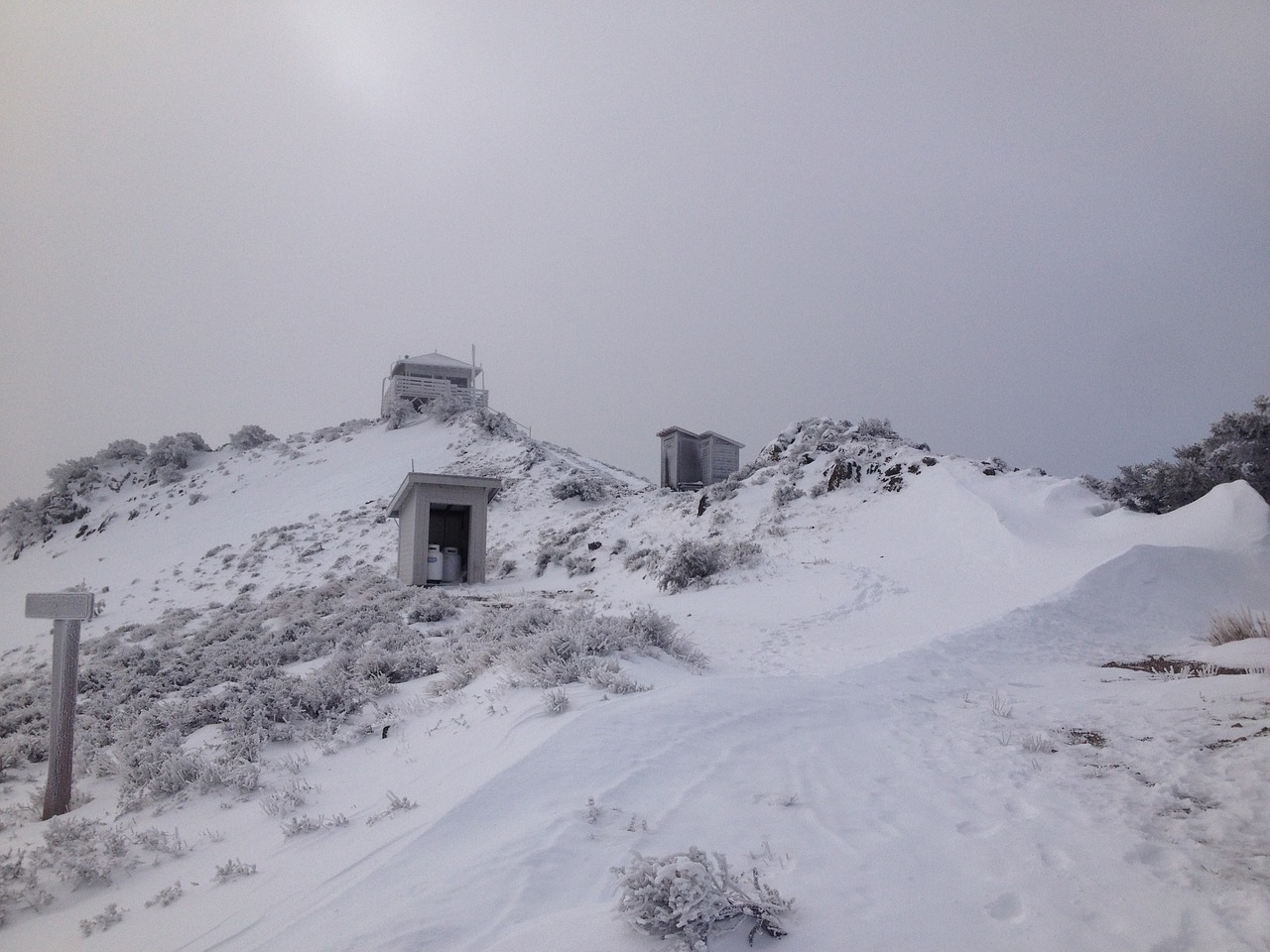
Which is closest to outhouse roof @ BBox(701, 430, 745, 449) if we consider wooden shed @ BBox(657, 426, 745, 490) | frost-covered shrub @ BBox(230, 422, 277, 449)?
wooden shed @ BBox(657, 426, 745, 490)

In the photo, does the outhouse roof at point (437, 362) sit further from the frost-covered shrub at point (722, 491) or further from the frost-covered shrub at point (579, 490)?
the frost-covered shrub at point (722, 491)

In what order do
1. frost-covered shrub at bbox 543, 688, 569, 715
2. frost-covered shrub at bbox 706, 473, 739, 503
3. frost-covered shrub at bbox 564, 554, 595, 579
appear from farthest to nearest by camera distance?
frost-covered shrub at bbox 706, 473, 739, 503, frost-covered shrub at bbox 564, 554, 595, 579, frost-covered shrub at bbox 543, 688, 569, 715

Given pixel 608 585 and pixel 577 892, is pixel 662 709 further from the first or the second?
pixel 608 585

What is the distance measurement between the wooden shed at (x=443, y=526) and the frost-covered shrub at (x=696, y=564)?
6746 mm

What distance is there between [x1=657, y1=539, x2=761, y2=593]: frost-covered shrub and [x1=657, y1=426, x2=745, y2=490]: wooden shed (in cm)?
1519

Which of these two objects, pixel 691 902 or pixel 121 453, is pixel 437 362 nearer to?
pixel 121 453

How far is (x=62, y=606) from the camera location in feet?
20.2

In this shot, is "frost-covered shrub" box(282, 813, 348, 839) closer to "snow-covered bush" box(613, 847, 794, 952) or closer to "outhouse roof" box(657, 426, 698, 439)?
"snow-covered bush" box(613, 847, 794, 952)

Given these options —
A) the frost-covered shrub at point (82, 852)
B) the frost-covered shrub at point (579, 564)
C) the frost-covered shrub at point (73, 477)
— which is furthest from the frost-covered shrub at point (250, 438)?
the frost-covered shrub at point (82, 852)

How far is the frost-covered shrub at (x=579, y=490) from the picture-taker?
93.0ft

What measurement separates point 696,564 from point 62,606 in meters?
10.9

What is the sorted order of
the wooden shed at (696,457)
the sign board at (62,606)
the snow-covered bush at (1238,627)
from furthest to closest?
1. the wooden shed at (696,457)
2. the snow-covered bush at (1238,627)
3. the sign board at (62,606)

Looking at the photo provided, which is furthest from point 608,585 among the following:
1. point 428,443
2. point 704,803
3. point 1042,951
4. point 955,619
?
point 428,443

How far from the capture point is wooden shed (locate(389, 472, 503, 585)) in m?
18.8
